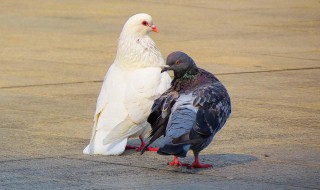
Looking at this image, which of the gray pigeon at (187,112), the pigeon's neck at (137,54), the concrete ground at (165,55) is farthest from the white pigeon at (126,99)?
the gray pigeon at (187,112)

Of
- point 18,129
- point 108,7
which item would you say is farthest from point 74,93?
point 108,7

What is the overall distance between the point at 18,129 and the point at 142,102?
1.76m

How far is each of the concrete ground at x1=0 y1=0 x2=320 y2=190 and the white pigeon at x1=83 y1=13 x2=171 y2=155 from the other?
0.17 meters

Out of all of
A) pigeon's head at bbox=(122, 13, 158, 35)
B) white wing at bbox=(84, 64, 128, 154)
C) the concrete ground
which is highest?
pigeon's head at bbox=(122, 13, 158, 35)

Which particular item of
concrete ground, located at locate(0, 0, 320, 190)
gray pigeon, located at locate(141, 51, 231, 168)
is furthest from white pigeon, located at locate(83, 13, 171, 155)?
gray pigeon, located at locate(141, 51, 231, 168)

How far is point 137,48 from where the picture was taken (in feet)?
32.6

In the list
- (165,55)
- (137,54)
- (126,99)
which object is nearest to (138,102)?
(126,99)

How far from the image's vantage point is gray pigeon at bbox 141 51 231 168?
27.6ft

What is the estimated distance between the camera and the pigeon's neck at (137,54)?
989cm

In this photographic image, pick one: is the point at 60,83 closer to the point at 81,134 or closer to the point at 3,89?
the point at 3,89

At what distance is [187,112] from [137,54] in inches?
58.8

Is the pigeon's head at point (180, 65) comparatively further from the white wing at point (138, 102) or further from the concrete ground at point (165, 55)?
the concrete ground at point (165, 55)

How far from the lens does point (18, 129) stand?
35.0 ft

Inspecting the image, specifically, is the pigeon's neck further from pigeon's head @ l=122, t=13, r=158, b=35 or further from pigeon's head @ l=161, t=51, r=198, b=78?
pigeon's head @ l=161, t=51, r=198, b=78
